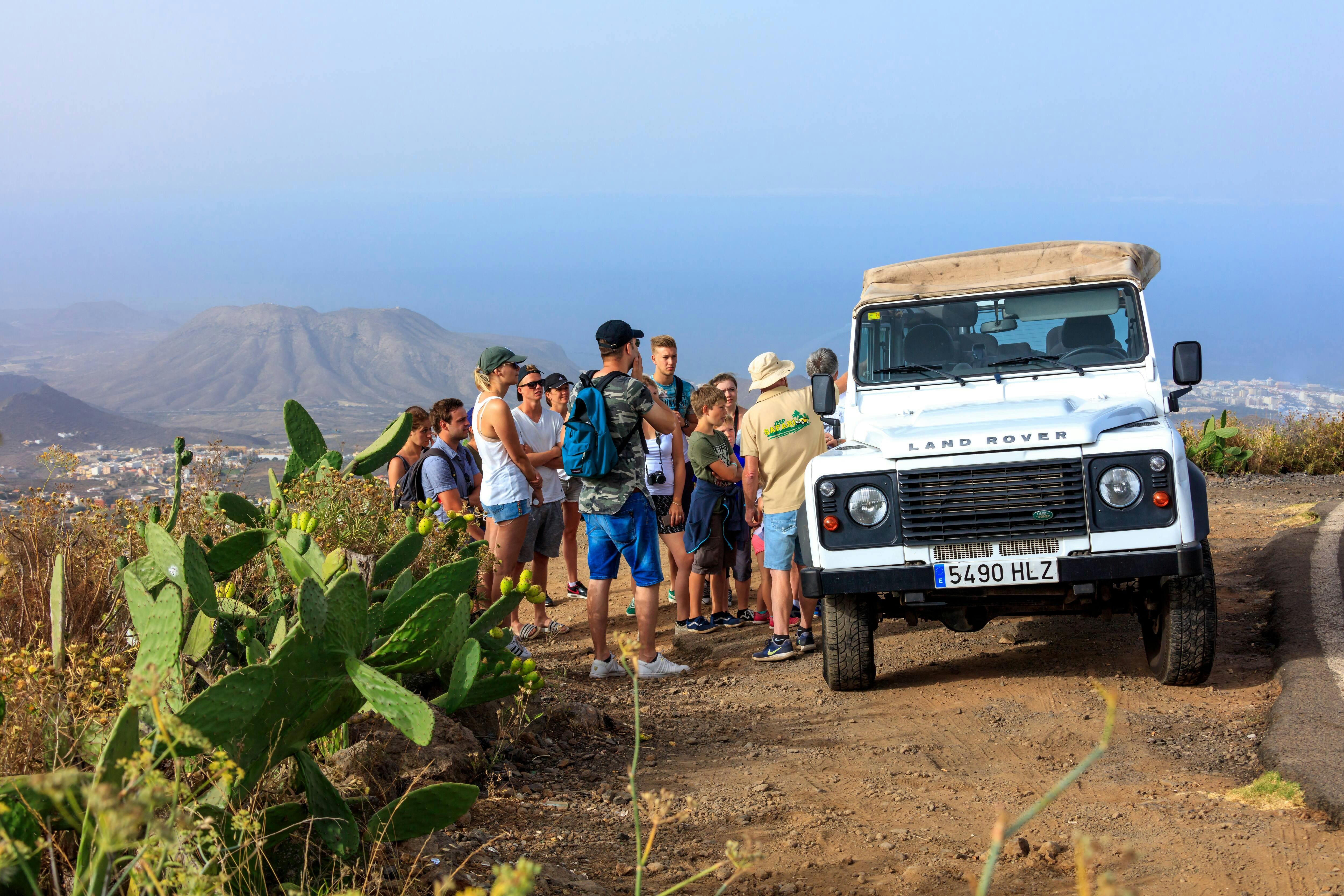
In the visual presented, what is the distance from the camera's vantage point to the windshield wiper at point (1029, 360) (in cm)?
662

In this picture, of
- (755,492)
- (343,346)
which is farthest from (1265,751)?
(343,346)

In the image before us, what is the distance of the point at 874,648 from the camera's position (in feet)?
24.0

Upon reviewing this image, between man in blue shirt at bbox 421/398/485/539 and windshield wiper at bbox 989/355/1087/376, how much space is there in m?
3.87

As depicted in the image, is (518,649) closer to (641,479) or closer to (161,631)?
(641,479)

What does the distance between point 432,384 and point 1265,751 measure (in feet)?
333

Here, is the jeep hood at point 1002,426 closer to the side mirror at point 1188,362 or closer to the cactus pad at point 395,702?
the side mirror at point 1188,362

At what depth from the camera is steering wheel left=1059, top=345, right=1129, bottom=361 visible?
6.60 metres

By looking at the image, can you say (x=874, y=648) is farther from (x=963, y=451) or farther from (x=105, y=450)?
(x=105, y=450)

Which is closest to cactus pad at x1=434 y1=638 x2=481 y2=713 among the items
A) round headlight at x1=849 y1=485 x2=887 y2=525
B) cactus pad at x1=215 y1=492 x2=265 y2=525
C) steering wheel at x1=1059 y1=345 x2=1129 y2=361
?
cactus pad at x1=215 y1=492 x2=265 y2=525

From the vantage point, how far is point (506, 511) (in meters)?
7.79

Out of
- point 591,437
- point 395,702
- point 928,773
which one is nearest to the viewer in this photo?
point 395,702

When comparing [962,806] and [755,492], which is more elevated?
[755,492]

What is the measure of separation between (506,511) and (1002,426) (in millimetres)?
3800

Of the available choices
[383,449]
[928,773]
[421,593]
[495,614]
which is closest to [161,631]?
[421,593]
